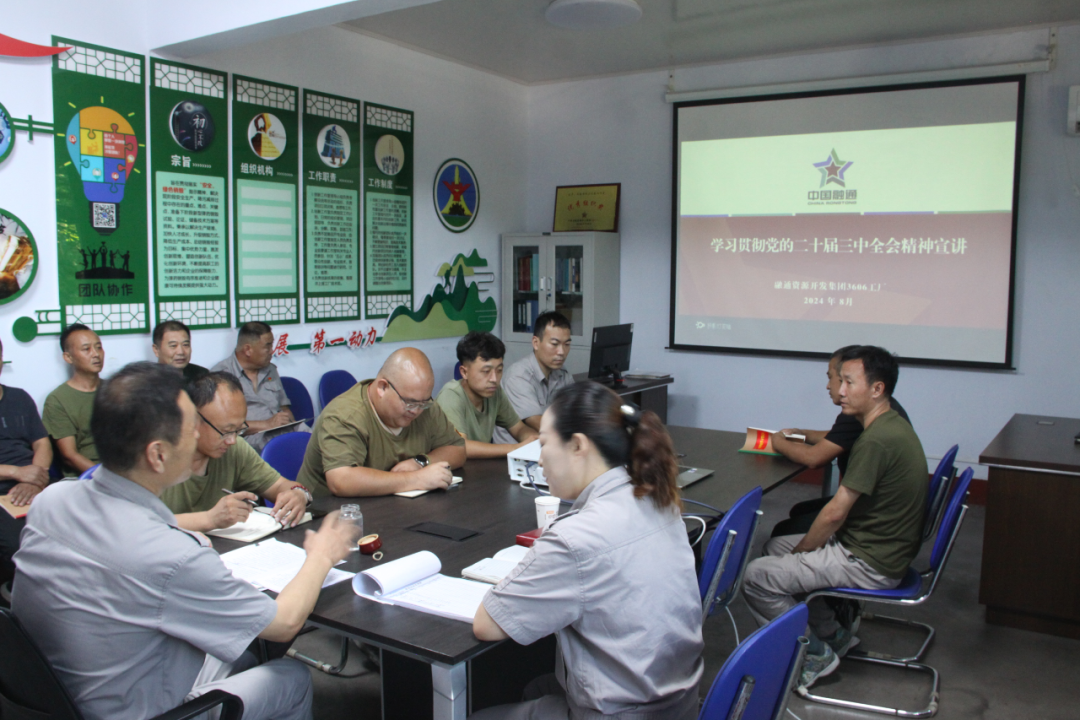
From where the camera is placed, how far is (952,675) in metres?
2.99

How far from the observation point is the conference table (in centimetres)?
162

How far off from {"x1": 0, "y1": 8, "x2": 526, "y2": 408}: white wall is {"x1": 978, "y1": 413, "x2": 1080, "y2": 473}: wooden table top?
3700 millimetres

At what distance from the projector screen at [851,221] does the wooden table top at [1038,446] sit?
4.04 feet

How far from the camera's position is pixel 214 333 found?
446 centimetres

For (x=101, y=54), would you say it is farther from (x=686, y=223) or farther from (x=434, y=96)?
(x=686, y=223)

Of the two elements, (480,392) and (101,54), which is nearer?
(480,392)

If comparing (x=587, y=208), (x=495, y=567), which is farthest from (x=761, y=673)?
(x=587, y=208)

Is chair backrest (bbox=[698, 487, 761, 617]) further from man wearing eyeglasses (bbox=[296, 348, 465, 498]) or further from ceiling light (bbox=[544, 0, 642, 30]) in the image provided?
ceiling light (bbox=[544, 0, 642, 30])

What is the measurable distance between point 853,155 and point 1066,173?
4.13 ft

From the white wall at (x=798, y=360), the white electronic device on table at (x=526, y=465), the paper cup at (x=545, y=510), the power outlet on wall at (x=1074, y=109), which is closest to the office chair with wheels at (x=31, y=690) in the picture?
the paper cup at (x=545, y=510)

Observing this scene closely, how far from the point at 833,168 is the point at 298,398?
3.91 metres

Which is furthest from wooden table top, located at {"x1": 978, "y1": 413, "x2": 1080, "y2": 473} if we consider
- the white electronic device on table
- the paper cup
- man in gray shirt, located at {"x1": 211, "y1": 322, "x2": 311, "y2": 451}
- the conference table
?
man in gray shirt, located at {"x1": 211, "y1": 322, "x2": 311, "y2": 451}

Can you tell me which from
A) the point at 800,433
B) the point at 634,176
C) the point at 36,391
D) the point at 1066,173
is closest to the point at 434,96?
the point at 634,176

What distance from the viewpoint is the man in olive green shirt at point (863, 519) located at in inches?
106
